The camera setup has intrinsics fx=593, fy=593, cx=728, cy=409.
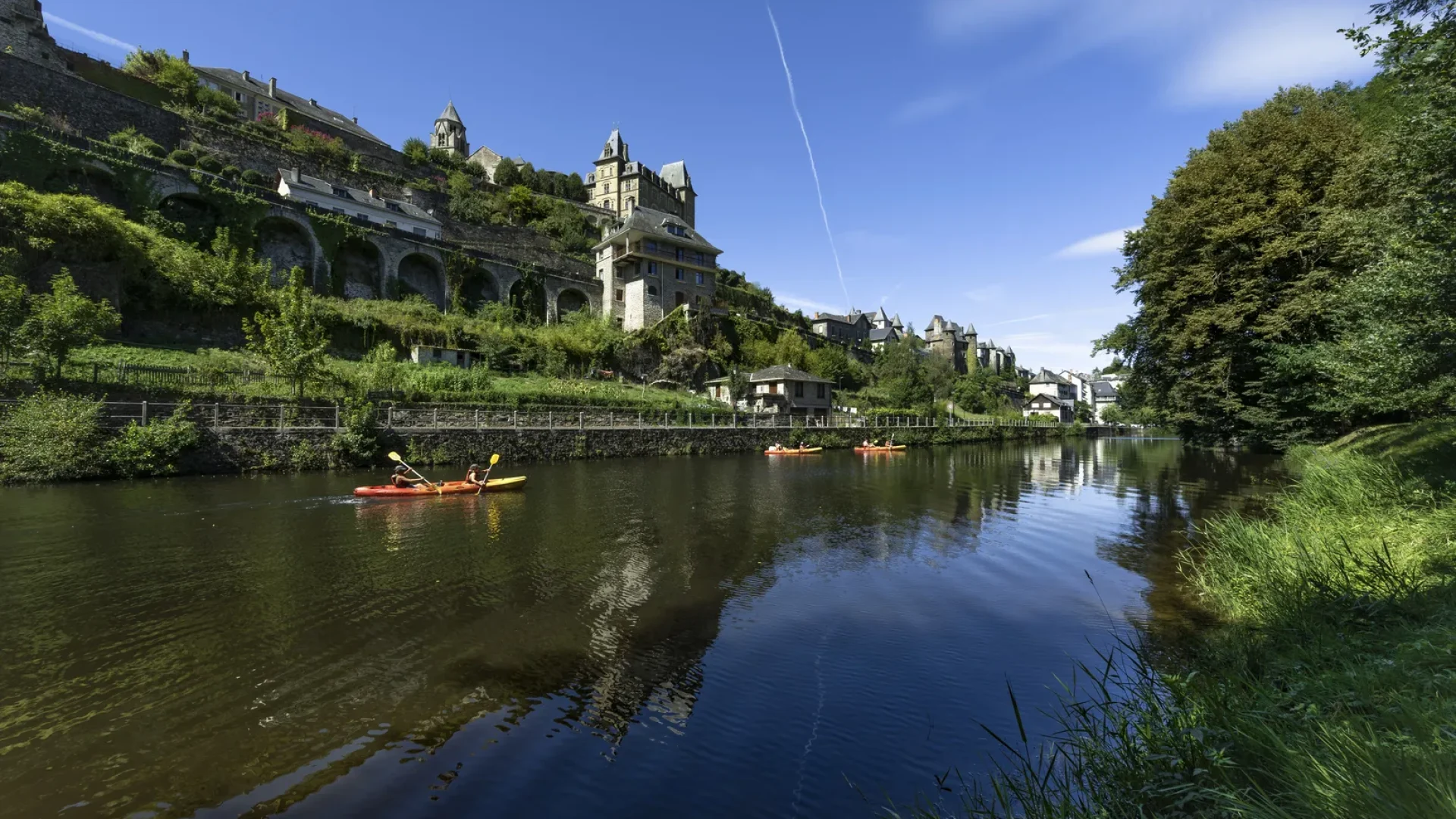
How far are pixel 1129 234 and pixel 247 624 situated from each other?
37.9m

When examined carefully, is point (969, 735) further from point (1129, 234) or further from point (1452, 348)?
point (1129, 234)

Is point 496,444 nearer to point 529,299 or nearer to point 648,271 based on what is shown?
point 529,299

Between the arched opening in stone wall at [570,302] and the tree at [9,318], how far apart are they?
111 ft

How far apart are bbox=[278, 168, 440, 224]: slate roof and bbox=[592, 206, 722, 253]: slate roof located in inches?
598

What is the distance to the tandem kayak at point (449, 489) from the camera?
1747 cm

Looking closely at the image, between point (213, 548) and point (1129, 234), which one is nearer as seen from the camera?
point (213, 548)

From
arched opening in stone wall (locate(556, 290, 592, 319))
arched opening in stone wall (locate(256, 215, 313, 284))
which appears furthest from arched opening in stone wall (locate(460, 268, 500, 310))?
arched opening in stone wall (locate(256, 215, 313, 284))

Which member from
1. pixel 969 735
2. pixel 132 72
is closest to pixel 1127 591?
pixel 969 735

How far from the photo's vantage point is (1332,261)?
21.8m

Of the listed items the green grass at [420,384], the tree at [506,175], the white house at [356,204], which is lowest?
the green grass at [420,384]

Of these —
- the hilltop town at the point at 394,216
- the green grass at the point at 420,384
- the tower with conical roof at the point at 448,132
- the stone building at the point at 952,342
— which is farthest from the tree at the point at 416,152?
the stone building at the point at 952,342

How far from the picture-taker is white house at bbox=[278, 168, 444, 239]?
43.4 metres

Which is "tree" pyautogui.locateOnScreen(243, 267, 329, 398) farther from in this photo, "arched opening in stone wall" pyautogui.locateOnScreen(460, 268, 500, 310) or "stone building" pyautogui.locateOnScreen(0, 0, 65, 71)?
"stone building" pyautogui.locateOnScreen(0, 0, 65, 71)

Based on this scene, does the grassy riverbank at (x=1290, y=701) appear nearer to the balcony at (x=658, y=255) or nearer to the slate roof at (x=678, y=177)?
the balcony at (x=658, y=255)
